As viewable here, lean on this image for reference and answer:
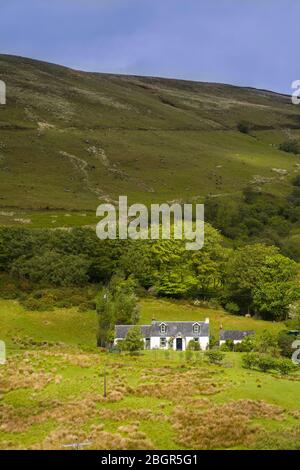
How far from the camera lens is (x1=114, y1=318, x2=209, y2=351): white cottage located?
76606mm

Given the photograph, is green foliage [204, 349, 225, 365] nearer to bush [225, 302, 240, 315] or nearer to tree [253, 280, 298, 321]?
tree [253, 280, 298, 321]

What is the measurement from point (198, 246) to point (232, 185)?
8591 cm

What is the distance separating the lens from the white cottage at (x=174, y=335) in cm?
7661

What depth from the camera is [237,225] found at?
147m

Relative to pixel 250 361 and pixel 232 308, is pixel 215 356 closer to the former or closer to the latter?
pixel 250 361

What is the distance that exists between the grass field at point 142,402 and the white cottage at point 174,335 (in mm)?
9170

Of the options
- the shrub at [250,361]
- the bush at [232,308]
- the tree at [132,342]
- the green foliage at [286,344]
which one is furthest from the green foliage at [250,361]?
the bush at [232,308]

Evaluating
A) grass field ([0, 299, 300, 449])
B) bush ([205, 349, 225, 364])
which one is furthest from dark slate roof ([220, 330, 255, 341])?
bush ([205, 349, 225, 364])

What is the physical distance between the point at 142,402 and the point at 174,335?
32560mm

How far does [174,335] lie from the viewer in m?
77.6

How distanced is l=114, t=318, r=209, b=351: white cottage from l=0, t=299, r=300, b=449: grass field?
9170mm

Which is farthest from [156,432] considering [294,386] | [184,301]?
[184,301]

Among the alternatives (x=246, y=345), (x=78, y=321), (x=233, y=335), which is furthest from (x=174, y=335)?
(x=78, y=321)

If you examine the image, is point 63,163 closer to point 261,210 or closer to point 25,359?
point 261,210
